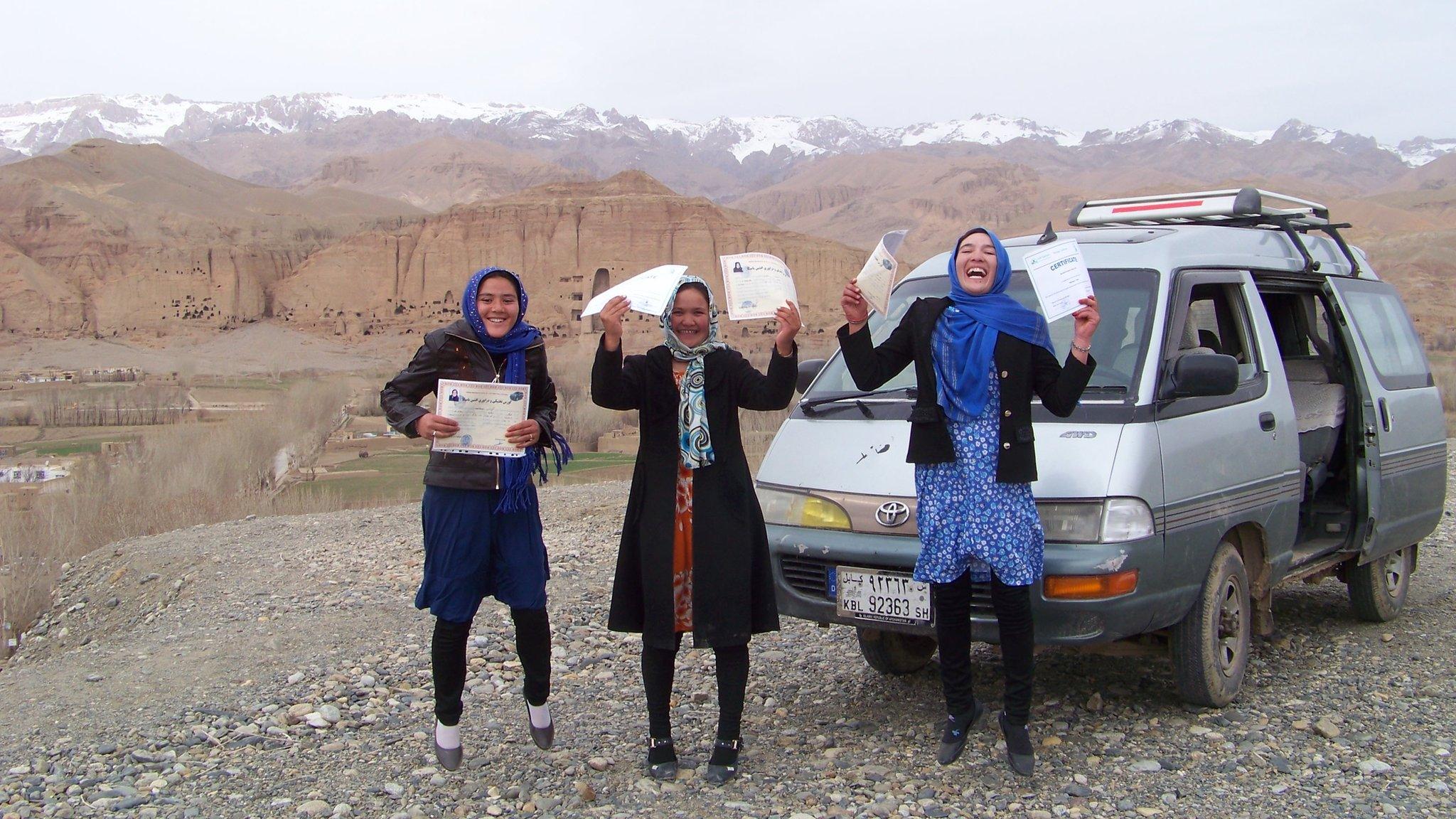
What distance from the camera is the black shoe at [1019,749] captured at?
3.99 meters

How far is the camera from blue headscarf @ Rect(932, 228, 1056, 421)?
3.93 meters

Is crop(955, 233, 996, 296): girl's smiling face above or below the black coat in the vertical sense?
above

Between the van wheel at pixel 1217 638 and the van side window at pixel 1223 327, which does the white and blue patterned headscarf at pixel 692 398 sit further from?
the van side window at pixel 1223 327

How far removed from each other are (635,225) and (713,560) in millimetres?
78065

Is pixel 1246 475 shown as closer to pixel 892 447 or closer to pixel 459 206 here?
pixel 892 447

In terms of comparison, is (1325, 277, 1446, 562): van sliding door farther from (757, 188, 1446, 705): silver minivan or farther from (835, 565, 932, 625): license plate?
(835, 565, 932, 625): license plate

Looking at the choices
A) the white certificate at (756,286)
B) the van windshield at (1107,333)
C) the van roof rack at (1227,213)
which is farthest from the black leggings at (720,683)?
the van roof rack at (1227,213)

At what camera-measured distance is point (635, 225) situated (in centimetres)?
8056

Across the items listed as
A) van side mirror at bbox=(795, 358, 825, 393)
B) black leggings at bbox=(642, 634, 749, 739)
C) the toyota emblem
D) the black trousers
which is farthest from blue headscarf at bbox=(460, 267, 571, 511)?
van side mirror at bbox=(795, 358, 825, 393)

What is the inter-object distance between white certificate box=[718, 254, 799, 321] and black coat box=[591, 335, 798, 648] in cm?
27

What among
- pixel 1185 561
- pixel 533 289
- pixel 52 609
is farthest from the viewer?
pixel 533 289

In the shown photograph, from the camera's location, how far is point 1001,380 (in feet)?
12.9

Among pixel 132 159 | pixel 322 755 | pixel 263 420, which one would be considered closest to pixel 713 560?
pixel 322 755

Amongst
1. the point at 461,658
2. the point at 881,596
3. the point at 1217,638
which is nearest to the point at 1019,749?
the point at 881,596
